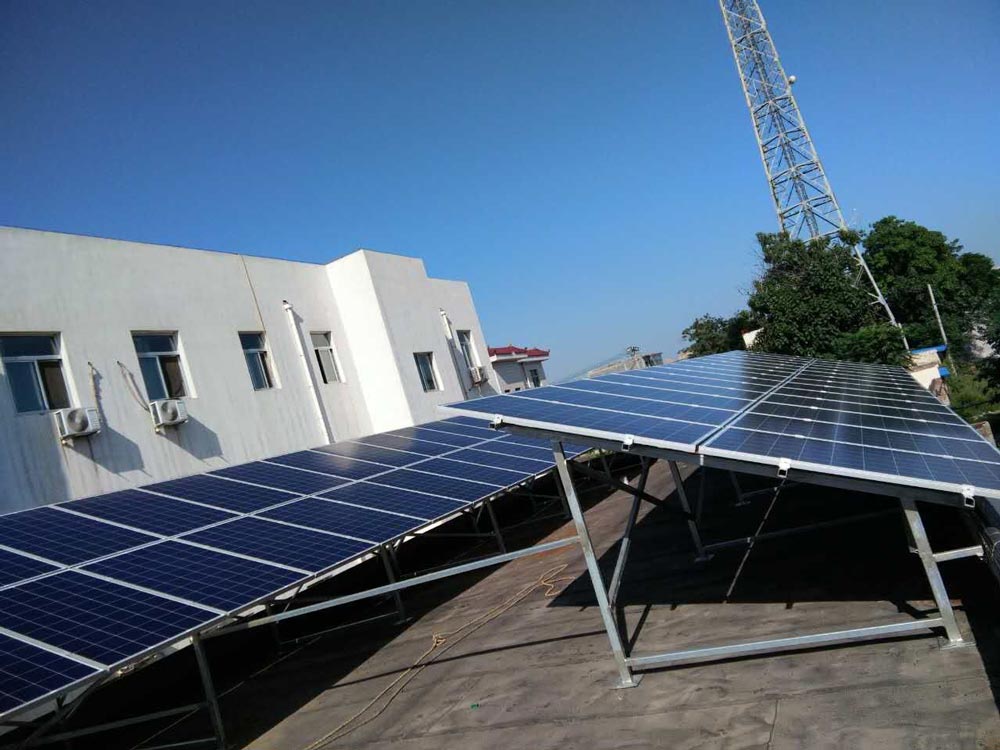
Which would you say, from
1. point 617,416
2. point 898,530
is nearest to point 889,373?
point 898,530

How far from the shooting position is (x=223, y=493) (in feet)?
33.1

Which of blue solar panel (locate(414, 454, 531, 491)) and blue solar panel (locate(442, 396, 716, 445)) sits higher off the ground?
blue solar panel (locate(442, 396, 716, 445))

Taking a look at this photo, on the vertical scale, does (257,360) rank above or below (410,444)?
above

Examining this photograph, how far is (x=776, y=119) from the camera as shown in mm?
43125

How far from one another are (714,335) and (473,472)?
131 ft

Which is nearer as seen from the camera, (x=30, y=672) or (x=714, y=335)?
(x=30, y=672)

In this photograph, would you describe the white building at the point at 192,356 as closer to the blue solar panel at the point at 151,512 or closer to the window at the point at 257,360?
the window at the point at 257,360

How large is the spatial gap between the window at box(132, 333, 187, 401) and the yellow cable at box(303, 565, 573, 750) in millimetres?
8538

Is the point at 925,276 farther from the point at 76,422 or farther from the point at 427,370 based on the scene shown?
the point at 76,422

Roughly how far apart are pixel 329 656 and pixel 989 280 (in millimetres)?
65921

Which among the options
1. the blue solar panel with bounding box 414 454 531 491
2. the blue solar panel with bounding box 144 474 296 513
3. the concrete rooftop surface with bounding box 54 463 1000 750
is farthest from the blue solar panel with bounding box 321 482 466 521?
the concrete rooftop surface with bounding box 54 463 1000 750

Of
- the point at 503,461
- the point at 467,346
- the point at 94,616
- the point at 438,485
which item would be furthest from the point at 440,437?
the point at 467,346

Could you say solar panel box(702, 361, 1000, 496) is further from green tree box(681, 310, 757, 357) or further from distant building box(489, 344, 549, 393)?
green tree box(681, 310, 757, 357)

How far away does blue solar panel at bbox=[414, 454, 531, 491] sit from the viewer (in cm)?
1206
